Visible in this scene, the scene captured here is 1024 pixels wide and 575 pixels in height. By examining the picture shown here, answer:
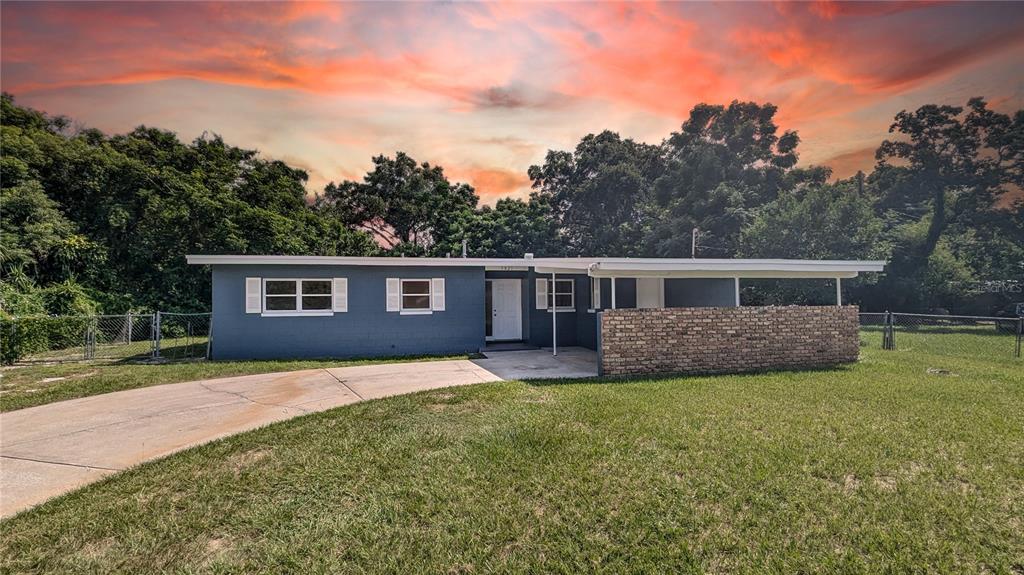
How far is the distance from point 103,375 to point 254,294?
3.14 m

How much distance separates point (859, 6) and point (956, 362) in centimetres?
916

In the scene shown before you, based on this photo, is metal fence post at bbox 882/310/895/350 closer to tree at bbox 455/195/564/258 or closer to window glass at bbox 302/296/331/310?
window glass at bbox 302/296/331/310

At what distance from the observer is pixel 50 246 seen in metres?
16.1

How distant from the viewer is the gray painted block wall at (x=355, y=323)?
10914 mm

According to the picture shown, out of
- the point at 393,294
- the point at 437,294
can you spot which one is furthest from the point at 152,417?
the point at 437,294

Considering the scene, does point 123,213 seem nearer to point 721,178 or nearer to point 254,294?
point 254,294

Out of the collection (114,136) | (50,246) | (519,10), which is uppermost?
(114,136)

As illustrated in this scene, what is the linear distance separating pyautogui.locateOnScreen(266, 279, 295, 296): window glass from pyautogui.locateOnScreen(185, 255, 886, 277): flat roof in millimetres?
508

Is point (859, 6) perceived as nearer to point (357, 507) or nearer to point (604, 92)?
point (604, 92)

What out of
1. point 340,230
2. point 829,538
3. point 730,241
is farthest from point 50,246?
point 730,241

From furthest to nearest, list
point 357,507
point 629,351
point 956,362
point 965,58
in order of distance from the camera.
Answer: point 965,58, point 956,362, point 629,351, point 357,507

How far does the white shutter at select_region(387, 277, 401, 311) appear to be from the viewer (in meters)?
11.9

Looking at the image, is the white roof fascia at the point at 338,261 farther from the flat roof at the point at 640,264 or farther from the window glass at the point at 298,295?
the window glass at the point at 298,295

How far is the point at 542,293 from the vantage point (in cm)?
1327
